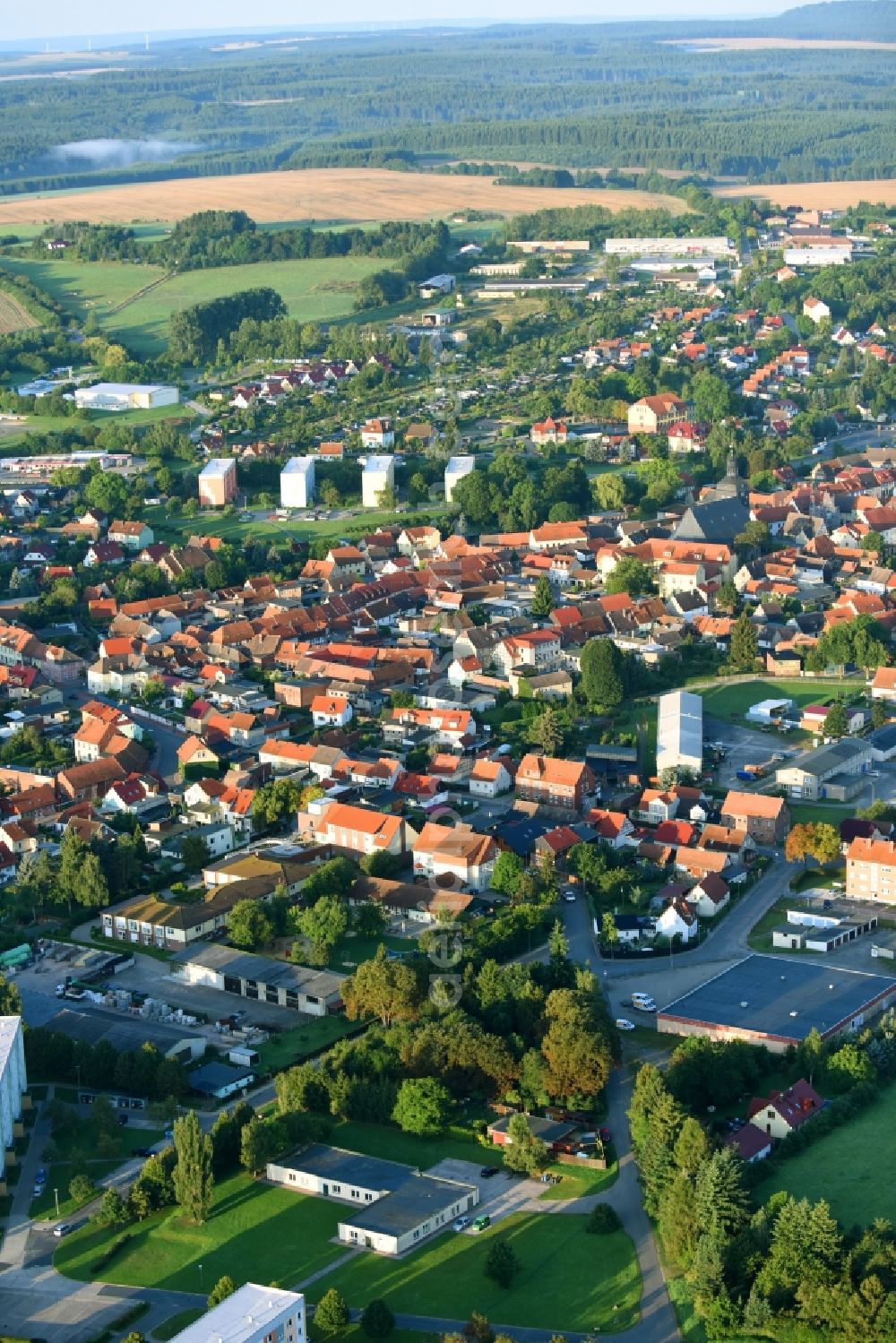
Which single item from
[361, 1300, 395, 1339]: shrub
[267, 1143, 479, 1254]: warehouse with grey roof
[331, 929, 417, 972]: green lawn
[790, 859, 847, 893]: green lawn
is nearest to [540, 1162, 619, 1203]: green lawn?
[267, 1143, 479, 1254]: warehouse with grey roof

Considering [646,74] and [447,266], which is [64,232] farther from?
[646,74]

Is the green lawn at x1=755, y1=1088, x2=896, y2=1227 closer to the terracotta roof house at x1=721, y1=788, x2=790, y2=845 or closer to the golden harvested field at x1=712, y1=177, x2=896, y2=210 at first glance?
the terracotta roof house at x1=721, y1=788, x2=790, y2=845

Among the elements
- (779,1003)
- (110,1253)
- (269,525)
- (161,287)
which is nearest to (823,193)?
(161,287)

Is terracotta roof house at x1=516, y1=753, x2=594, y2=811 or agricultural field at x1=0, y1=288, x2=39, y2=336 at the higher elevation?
agricultural field at x1=0, y1=288, x2=39, y2=336

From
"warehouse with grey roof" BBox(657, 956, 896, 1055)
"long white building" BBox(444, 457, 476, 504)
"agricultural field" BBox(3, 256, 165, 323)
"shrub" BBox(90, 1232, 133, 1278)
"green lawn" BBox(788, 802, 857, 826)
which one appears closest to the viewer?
"shrub" BBox(90, 1232, 133, 1278)

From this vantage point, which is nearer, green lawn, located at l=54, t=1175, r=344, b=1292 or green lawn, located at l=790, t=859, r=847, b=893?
green lawn, located at l=54, t=1175, r=344, b=1292

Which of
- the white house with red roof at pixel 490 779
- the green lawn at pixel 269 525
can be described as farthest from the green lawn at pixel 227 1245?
the green lawn at pixel 269 525

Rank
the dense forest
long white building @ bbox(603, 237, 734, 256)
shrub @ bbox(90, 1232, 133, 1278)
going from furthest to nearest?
the dense forest
long white building @ bbox(603, 237, 734, 256)
shrub @ bbox(90, 1232, 133, 1278)

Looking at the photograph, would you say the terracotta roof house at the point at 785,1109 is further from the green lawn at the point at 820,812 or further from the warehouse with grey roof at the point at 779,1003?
the green lawn at the point at 820,812
